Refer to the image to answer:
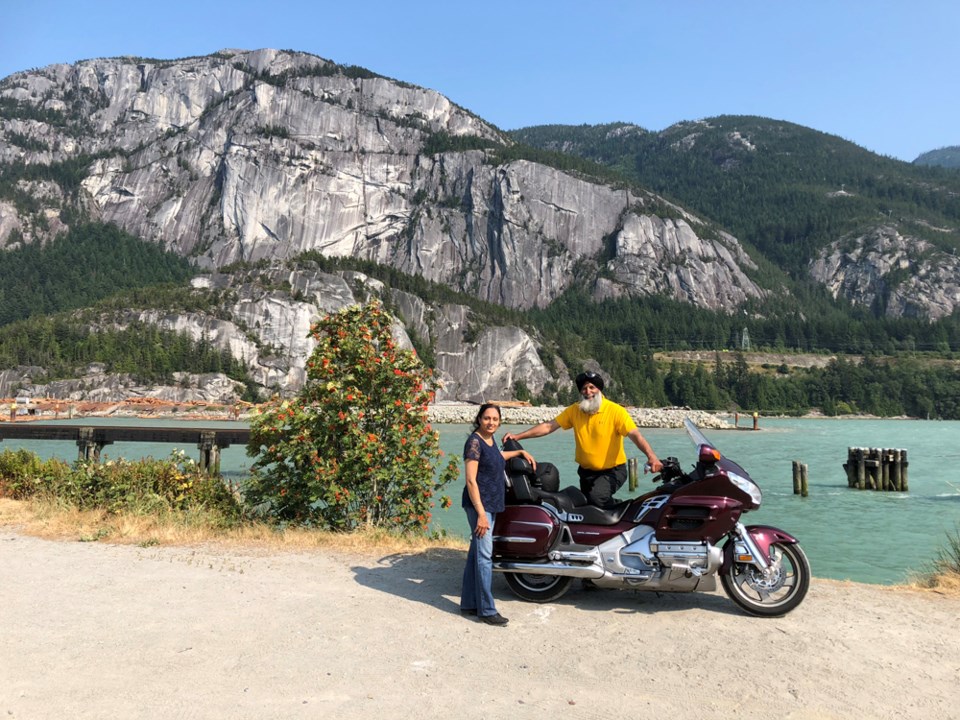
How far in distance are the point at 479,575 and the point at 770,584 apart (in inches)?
114

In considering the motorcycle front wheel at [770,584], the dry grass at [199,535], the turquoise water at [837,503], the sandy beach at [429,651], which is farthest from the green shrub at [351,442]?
the motorcycle front wheel at [770,584]

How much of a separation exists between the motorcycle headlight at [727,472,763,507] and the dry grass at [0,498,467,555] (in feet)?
15.1

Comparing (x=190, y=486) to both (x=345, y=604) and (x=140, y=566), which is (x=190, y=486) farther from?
(x=345, y=604)

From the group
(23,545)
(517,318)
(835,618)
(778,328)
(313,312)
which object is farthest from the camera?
(778,328)

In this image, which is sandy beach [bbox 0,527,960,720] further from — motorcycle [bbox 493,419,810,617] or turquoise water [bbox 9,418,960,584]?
turquoise water [bbox 9,418,960,584]

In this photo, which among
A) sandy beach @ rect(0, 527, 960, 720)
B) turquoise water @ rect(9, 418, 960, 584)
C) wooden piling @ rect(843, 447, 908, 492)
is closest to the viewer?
sandy beach @ rect(0, 527, 960, 720)

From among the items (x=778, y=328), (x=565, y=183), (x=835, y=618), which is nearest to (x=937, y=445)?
(x=835, y=618)

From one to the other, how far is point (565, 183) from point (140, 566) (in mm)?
194262

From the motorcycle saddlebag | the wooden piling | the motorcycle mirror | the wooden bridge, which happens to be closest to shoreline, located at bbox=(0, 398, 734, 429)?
the wooden piling

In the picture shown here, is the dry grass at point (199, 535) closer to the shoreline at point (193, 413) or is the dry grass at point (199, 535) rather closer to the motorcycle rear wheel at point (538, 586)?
the motorcycle rear wheel at point (538, 586)

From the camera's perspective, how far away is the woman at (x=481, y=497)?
22.6 ft

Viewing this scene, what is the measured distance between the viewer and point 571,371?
14275 centimetres

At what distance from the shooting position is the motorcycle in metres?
6.85

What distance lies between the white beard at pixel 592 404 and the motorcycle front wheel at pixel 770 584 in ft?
6.85
